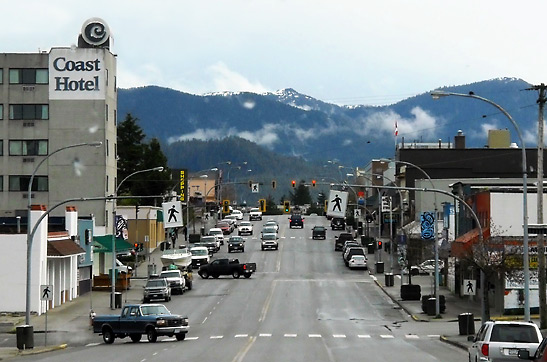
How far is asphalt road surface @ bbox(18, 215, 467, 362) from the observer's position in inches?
1465

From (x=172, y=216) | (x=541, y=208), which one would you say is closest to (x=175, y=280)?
(x=172, y=216)

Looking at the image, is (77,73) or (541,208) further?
(77,73)

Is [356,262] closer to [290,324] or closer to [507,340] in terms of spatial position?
[290,324]

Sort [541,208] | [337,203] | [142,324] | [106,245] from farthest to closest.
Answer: [106,245] < [337,203] < [142,324] < [541,208]

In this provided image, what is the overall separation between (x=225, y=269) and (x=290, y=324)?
30.9 metres

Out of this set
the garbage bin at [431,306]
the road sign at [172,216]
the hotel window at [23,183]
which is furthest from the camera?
the hotel window at [23,183]

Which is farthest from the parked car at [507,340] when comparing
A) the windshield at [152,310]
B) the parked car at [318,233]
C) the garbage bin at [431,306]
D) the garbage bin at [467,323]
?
the parked car at [318,233]

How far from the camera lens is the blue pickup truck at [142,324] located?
44188 mm

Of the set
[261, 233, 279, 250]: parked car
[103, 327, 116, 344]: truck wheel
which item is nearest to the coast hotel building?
[261, 233, 279, 250]: parked car

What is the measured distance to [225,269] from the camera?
8412cm

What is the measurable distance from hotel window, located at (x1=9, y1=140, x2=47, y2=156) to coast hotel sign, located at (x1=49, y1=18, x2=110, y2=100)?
4454mm

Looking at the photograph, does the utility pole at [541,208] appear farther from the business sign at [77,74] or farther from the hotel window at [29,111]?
the hotel window at [29,111]

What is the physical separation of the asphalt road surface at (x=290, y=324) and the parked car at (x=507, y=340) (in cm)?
798

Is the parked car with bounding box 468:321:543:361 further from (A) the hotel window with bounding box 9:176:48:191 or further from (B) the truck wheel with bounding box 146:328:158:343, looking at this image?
(A) the hotel window with bounding box 9:176:48:191
